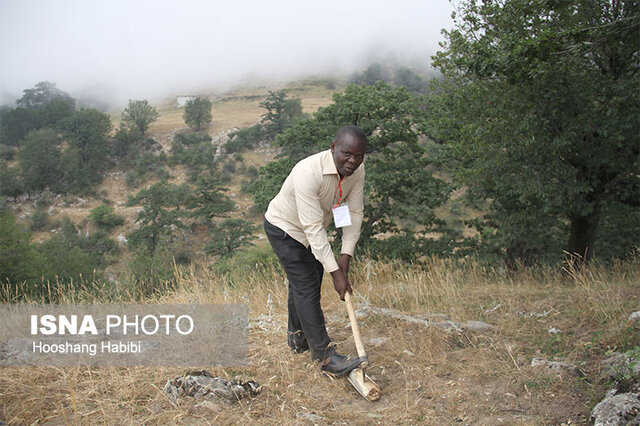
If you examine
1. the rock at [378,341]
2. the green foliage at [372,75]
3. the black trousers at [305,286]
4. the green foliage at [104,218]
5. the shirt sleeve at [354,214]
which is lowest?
the green foliage at [104,218]

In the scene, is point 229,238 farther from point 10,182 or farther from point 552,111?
point 10,182

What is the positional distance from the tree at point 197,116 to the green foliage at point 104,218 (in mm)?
25151

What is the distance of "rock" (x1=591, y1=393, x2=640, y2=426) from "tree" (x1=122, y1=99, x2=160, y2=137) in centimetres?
6723

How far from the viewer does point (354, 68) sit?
108 metres

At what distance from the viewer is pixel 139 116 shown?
6612 cm

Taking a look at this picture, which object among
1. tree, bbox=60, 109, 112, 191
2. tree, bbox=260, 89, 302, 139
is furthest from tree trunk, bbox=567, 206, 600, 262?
tree, bbox=60, 109, 112, 191

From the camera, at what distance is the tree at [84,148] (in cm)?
5434

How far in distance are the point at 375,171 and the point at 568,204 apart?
580 cm

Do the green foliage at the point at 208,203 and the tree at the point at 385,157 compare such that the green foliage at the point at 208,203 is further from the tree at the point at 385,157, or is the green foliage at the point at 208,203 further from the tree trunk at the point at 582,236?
the tree trunk at the point at 582,236

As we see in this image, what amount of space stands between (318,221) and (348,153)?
1.62 ft

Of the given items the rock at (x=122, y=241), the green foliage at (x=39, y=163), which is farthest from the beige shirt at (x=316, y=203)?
the green foliage at (x=39, y=163)

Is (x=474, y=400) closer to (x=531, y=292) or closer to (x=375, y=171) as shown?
(x=531, y=292)

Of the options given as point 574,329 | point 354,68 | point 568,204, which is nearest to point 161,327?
point 574,329

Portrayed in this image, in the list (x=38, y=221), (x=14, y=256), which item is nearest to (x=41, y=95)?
(x=38, y=221)
